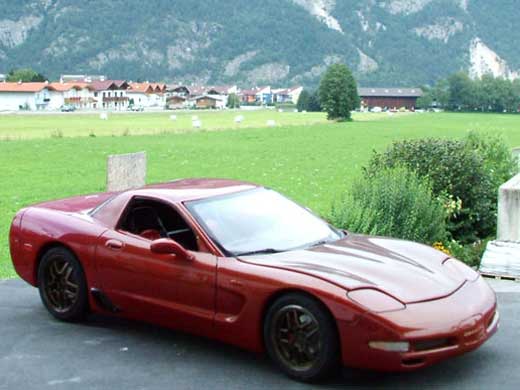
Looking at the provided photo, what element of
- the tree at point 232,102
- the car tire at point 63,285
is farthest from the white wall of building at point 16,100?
the car tire at point 63,285

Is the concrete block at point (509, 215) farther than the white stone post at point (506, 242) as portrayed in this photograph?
Yes

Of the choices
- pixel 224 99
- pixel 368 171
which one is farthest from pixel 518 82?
pixel 368 171

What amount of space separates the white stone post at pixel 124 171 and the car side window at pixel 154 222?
385 centimetres

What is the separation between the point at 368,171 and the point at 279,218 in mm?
5283

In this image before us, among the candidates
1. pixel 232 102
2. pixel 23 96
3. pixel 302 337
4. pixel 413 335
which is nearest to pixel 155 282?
pixel 302 337

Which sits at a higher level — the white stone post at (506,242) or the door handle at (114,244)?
the door handle at (114,244)

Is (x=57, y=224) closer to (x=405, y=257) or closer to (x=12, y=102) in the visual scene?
(x=405, y=257)

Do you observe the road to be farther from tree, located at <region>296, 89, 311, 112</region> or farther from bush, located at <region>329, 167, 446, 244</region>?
tree, located at <region>296, 89, 311, 112</region>

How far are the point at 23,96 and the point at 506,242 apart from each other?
125035 millimetres

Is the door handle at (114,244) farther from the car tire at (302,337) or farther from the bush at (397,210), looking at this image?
the bush at (397,210)

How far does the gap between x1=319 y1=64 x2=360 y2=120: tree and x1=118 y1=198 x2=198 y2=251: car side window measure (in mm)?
81341

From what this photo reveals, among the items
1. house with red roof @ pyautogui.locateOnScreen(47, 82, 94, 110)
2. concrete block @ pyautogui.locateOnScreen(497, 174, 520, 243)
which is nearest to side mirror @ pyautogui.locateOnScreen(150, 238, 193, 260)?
concrete block @ pyautogui.locateOnScreen(497, 174, 520, 243)

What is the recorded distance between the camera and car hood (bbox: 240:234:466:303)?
5.36 m

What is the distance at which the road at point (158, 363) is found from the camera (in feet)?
17.7
